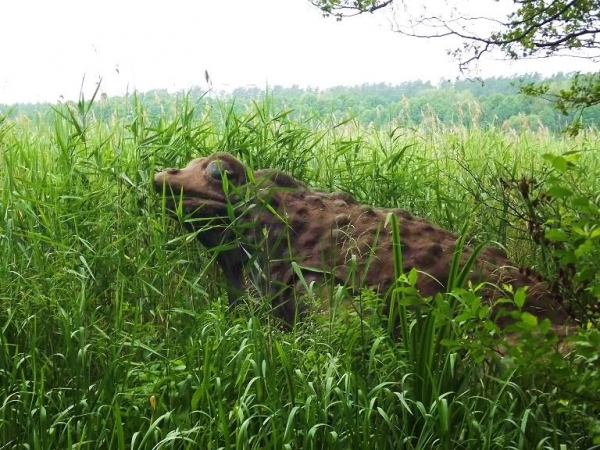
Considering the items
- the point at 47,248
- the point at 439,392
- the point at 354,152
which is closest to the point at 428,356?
the point at 439,392

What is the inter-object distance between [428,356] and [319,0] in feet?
13.9

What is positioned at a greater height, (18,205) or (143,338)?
(18,205)

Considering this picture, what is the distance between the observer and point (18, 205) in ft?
14.2

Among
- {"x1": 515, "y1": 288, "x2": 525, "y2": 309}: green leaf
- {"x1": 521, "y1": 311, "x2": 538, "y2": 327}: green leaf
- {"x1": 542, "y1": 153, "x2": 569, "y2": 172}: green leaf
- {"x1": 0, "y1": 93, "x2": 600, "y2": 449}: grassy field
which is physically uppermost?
{"x1": 542, "y1": 153, "x2": 569, "y2": 172}: green leaf

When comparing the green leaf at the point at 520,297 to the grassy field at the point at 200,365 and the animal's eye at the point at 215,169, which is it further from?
the animal's eye at the point at 215,169

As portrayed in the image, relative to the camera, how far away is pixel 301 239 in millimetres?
4277

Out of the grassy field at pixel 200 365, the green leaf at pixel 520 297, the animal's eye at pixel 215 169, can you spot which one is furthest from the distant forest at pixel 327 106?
the green leaf at pixel 520 297

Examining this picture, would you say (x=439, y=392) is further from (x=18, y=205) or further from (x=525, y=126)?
(x=525, y=126)

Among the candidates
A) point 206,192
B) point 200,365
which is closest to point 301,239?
point 206,192

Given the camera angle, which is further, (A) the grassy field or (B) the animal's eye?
(B) the animal's eye

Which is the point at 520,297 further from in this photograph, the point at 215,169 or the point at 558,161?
the point at 215,169

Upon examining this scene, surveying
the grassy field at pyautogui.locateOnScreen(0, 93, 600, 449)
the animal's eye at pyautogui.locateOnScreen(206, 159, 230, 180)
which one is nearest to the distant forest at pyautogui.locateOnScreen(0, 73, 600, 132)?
the animal's eye at pyautogui.locateOnScreen(206, 159, 230, 180)

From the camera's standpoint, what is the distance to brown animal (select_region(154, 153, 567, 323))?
13.0 ft

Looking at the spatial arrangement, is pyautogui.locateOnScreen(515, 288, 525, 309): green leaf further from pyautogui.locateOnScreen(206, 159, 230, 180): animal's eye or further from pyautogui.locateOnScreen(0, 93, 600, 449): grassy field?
pyautogui.locateOnScreen(206, 159, 230, 180): animal's eye
